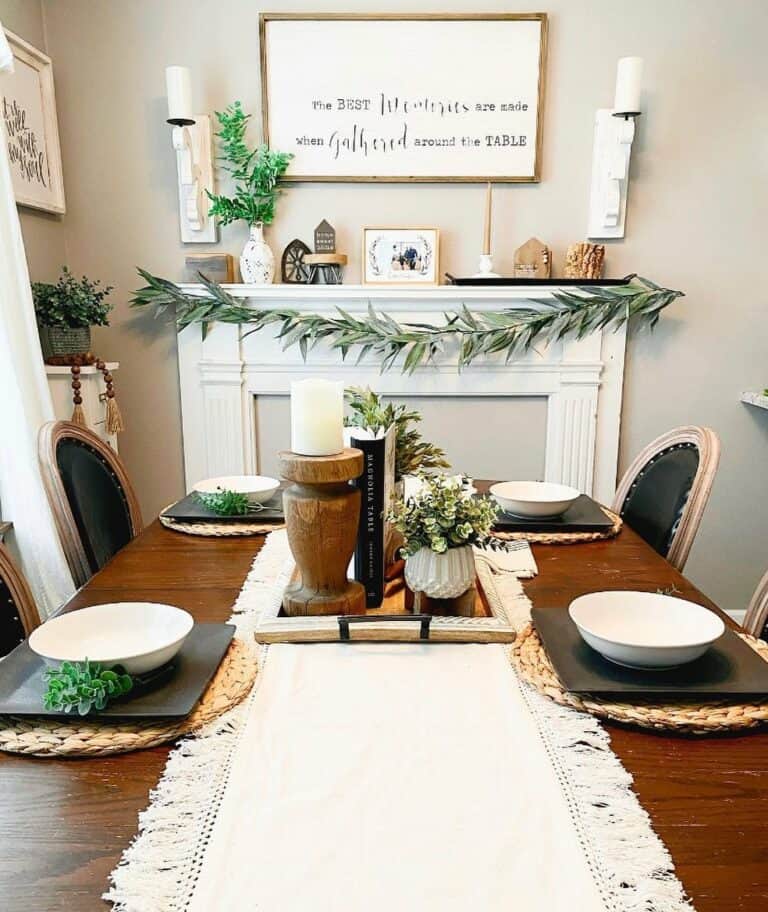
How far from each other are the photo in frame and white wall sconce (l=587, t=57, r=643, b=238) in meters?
0.56

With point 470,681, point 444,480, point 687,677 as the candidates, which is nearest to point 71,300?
point 444,480

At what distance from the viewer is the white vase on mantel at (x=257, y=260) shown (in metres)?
2.51

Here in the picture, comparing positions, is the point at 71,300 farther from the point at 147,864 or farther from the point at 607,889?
the point at 607,889

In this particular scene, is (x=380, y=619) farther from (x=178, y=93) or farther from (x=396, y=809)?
(x=178, y=93)

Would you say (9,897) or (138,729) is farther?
(138,729)

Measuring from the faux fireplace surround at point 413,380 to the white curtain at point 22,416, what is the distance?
687 mm

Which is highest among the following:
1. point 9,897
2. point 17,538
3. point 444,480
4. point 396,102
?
point 396,102

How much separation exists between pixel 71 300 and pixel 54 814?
6.20 feet

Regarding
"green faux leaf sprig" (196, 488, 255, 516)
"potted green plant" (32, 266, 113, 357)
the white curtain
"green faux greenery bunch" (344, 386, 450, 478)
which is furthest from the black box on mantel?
"potted green plant" (32, 266, 113, 357)

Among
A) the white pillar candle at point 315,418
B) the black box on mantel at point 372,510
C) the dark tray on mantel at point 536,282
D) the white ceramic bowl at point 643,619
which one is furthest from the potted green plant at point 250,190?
the white ceramic bowl at point 643,619

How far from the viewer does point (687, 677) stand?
88cm

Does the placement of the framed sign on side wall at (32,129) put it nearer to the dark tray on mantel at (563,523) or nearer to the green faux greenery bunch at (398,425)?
the green faux greenery bunch at (398,425)

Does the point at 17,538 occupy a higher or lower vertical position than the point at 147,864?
lower

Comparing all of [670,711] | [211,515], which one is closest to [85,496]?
[211,515]
